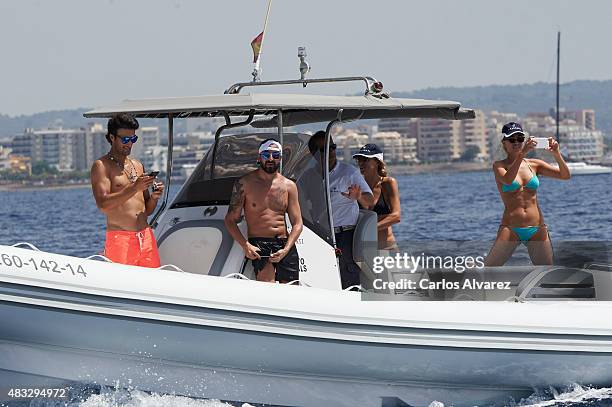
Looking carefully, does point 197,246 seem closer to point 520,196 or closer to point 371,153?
point 371,153

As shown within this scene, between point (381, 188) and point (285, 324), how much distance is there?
2163 millimetres

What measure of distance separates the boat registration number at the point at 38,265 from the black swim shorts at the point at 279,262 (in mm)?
1177

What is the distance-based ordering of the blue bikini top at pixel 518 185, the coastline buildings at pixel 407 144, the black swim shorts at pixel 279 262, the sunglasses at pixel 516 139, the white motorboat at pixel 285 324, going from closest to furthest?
1. the white motorboat at pixel 285 324
2. the black swim shorts at pixel 279 262
3. the sunglasses at pixel 516 139
4. the blue bikini top at pixel 518 185
5. the coastline buildings at pixel 407 144

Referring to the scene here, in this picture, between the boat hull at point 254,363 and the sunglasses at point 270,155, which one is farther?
the sunglasses at point 270,155

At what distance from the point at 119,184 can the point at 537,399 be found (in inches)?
120

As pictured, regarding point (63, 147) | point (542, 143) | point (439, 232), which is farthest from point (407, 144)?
point (542, 143)

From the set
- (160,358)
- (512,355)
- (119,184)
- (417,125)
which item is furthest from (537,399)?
(417,125)

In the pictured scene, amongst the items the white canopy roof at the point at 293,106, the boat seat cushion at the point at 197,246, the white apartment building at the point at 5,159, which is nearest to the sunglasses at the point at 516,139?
the white canopy roof at the point at 293,106

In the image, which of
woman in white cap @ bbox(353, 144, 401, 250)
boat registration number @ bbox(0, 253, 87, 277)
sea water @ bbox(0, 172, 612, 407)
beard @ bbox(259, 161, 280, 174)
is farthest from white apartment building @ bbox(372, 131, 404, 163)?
boat registration number @ bbox(0, 253, 87, 277)

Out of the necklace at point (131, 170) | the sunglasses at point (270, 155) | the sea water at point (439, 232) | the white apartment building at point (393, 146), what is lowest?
the white apartment building at point (393, 146)

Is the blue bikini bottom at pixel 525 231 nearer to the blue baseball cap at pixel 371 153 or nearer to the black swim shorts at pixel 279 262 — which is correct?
the blue baseball cap at pixel 371 153

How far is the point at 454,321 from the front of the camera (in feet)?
26.0

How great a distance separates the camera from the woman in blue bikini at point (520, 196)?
28.6 feet

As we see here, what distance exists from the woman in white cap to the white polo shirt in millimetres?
427
